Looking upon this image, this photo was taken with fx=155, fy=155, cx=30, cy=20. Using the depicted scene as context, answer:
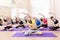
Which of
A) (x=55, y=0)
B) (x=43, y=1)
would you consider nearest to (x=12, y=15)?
(x=43, y=1)

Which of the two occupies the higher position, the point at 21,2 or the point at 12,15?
the point at 21,2

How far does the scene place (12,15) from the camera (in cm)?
787

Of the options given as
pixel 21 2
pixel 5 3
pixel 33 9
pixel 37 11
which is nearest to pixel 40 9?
pixel 37 11

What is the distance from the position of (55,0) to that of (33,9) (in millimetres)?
2353

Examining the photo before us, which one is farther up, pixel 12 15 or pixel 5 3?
pixel 5 3

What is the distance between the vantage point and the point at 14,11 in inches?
311

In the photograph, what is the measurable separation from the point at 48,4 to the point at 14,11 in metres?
2.12

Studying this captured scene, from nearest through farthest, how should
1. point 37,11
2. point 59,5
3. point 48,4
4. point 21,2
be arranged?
point 59,5, point 48,4, point 37,11, point 21,2

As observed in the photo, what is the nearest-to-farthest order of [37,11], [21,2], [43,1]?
[43,1] → [37,11] → [21,2]

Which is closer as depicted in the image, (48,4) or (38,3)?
(48,4)

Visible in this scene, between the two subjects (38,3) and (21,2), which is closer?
(38,3)

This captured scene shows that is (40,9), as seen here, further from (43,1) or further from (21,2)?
(21,2)

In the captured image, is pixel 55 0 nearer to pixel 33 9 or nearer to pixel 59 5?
pixel 59 5

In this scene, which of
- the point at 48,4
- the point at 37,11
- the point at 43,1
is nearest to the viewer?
the point at 48,4
